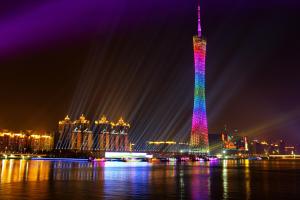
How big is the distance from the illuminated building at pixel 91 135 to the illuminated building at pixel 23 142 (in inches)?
148

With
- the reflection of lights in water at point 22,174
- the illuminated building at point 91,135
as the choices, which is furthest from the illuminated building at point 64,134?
the reflection of lights in water at point 22,174

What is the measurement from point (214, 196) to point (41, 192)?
641 cm

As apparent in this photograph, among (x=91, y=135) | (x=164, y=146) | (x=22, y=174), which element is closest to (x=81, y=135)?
(x=91, y=135)

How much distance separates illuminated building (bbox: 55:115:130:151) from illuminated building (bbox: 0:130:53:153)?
376 centimetres

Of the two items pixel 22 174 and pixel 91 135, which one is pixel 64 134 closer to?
pixel 91 135

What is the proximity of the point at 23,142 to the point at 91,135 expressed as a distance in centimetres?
1979

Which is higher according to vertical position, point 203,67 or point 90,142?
point 203,67

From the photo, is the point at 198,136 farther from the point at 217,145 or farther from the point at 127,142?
the point at 217,145

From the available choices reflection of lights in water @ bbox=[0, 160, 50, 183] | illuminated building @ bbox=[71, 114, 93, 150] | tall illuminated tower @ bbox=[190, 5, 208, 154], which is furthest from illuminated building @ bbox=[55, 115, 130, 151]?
reflection of lights in water @ bbox=[0, 160, 50, 183]

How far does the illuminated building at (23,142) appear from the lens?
11050cm

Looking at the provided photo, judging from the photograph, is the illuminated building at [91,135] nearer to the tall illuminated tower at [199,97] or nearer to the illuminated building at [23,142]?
the illuminated building at [23,142]

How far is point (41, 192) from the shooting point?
15.1m

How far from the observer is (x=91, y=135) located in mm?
111688

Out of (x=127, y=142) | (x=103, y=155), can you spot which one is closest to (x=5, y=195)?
(x=103, y=155)
